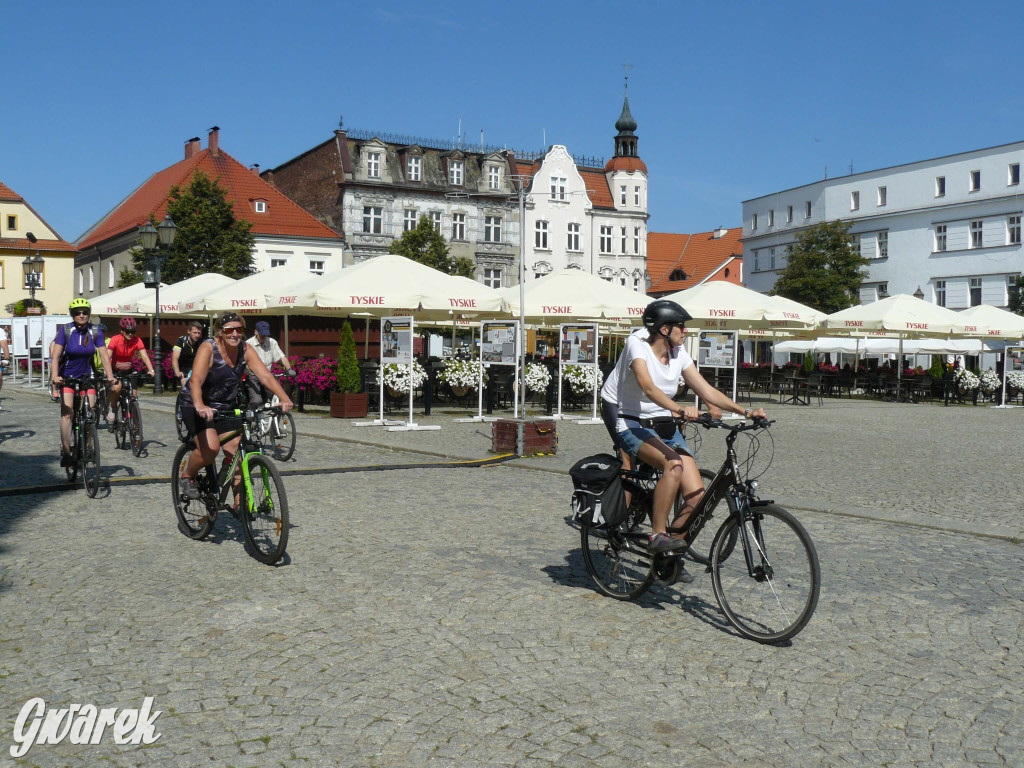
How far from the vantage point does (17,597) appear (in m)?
6.08

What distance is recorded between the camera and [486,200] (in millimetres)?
68062

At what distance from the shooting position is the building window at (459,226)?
67.8m

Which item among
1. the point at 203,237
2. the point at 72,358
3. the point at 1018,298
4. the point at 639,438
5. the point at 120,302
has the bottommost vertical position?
the point at 639,438

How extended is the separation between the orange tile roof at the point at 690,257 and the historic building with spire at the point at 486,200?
49.3 feet

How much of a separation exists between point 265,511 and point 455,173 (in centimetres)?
6199

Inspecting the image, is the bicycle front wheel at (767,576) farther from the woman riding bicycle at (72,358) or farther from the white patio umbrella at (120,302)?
the white patio umbrella at (120,302)

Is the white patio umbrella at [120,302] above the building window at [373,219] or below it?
below

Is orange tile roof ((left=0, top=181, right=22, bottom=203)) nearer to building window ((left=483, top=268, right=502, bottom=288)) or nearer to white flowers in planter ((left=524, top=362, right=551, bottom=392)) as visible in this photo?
building window ((left=483, top=268, right=502, bottom=288))

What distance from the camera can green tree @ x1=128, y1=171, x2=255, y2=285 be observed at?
47406 mm

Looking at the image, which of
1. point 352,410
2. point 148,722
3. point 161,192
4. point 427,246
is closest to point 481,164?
point 427,246

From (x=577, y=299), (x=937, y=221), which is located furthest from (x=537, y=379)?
(x=937, y=221)

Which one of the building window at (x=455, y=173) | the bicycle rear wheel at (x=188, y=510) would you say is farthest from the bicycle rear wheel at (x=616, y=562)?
the building window at (x=455, y=173)

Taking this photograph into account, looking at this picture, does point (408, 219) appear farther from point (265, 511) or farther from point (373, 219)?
point (265, 511)

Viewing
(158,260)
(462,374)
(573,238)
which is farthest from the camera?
(573,238)
